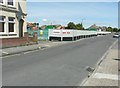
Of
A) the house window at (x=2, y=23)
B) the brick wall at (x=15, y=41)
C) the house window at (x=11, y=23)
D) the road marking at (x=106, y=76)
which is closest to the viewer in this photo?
the road marking at (x=106, y=76)

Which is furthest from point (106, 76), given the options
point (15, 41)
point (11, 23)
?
point (11, 23)

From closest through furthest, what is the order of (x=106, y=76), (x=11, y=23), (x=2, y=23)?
(x=106, y=76) < (x=2, y=23) < (x=11, y=23)

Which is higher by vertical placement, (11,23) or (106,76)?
(11,23)

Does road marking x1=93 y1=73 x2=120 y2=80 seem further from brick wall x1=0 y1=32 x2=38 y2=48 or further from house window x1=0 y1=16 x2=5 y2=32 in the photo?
house window x1=0 y1=16 x2=5 y2=32

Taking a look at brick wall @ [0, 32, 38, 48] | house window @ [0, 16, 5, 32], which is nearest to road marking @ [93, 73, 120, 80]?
brick wall @ [0, 32, 38, 48]

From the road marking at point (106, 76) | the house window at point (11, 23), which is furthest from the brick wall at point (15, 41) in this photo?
the road marking at point (106, 76)

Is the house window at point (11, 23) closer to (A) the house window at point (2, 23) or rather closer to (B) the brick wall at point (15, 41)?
(A) the house window at point (2, 23)

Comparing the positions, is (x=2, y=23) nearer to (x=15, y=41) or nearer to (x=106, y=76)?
(x=15, y=41)

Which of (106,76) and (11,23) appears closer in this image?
(106,76)

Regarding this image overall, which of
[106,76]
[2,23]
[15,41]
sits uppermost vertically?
[2,23]

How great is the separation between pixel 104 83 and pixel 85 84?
2.69ft

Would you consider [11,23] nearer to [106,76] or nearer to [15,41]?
[15,41]

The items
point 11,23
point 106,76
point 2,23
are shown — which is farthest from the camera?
point 11,23

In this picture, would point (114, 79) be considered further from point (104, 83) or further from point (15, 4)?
point (15, 4)
